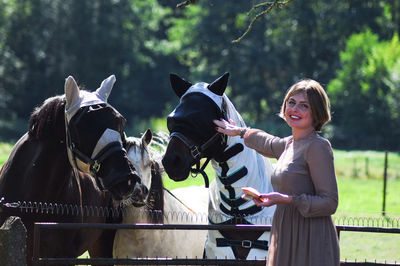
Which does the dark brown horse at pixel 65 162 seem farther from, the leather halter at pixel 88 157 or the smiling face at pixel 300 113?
the smiling face at pixel 300 113

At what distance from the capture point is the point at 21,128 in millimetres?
41031

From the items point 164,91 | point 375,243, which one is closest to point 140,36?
point 164,91

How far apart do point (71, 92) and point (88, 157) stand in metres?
0.47

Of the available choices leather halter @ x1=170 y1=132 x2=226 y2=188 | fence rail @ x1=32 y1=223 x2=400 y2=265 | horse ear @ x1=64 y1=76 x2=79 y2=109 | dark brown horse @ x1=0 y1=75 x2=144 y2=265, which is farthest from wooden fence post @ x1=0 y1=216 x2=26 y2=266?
leather halter @ x1=170 y1=132 x2=226 y2=188

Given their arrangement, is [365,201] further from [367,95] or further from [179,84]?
[367,95]

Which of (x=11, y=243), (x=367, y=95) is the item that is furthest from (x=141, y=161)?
(x=367, y=95)

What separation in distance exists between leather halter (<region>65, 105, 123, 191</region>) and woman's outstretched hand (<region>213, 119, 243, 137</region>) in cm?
67

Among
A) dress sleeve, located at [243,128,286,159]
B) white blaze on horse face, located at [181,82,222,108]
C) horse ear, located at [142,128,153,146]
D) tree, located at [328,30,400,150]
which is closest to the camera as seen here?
dress sleeve, located at [243,128,286,159]

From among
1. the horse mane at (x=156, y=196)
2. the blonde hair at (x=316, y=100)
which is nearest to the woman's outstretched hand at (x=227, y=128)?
the blonde hair at (x=316, y=100)

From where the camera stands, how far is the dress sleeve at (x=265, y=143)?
396cm

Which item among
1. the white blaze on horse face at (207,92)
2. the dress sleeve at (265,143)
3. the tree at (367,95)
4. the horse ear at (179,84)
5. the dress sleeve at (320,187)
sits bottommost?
the dress sleeve at (320,187)

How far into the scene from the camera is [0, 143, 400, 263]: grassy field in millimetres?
9406

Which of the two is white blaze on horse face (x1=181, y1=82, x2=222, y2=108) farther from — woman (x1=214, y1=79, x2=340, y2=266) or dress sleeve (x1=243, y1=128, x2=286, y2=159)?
woman (x1=214, y1=79, x2=340, y2=266)

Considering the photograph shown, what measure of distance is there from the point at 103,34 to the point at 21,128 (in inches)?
392
